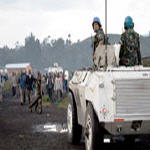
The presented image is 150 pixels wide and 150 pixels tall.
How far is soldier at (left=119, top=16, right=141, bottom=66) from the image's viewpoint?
9555 mm

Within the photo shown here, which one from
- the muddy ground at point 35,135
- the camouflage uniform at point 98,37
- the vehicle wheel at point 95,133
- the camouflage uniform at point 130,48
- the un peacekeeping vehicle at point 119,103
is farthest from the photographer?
the muddy ground at point 35,135

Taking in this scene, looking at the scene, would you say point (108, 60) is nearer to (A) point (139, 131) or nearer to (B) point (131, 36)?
(B) point (131, 36)

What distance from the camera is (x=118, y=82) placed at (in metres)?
8.11

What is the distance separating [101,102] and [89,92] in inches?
25.4

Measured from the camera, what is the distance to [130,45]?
31.5 ft

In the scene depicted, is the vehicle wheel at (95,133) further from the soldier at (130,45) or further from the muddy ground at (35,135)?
the muddy ground at (35,135)

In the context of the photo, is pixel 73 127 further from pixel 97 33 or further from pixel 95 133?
pixel 95 133

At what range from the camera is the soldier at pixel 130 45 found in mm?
Answer: 9555

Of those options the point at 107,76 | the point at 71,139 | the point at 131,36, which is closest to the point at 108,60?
the point at 131,36

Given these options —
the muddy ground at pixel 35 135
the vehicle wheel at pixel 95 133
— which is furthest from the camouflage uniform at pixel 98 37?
the muddy ground at pixel 35 135

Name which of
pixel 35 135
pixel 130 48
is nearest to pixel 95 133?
pixel 130 48

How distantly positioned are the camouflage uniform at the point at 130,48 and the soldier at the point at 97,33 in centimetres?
50

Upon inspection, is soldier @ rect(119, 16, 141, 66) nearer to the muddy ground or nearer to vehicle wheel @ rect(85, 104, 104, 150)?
vehicle wheel @ rect(85, 104, 104, 150)

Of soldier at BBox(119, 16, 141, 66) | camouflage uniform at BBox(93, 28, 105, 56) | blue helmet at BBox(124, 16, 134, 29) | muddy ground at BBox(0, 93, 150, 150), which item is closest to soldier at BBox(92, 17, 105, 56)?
camouflage uniform at BBox(93, 28, 105, 56)
